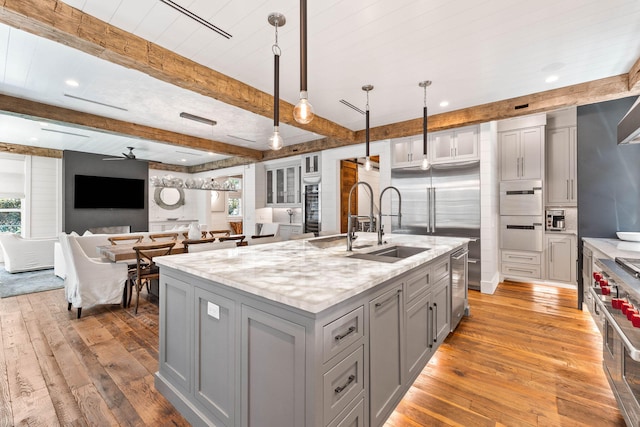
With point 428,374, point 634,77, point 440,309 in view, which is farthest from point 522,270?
point 428,374

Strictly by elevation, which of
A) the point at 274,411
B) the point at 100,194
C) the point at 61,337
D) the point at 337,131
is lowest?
the point at 61,337

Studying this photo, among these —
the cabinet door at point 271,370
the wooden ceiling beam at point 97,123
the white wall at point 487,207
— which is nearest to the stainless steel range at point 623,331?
the cabinet door at point 271,370

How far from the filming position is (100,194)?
7.33 m

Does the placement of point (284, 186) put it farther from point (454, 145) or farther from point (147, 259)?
point (454, 145)

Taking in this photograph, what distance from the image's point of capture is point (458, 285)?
2.87 metres

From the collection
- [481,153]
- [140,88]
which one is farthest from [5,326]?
[481,153]

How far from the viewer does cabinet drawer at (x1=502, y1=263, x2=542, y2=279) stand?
14.9 ft

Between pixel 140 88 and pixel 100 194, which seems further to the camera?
pixel 100 194

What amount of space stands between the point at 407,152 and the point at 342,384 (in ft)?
14.2

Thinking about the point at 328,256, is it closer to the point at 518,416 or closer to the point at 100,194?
the point at 518,416

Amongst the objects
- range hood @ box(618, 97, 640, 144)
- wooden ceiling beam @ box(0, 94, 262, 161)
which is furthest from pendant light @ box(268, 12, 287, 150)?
wooden ceiling beam @ box(0, 94, 262, 161)

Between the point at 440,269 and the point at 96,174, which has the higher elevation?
the point at 96,174

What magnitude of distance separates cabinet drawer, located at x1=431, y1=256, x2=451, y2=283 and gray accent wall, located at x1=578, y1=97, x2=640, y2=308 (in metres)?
2.08

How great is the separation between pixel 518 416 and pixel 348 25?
3.01 metres
